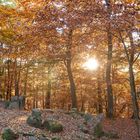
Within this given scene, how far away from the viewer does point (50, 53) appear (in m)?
15.2

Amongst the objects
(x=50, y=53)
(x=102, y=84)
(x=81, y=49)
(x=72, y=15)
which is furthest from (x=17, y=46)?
(x=102, y=84)

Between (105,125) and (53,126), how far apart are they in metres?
4.11

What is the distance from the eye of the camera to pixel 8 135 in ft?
35.7

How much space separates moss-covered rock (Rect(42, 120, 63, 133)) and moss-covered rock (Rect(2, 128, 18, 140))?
1.87 m

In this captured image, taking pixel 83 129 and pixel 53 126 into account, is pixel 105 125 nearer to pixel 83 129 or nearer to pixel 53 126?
pixel 83 129

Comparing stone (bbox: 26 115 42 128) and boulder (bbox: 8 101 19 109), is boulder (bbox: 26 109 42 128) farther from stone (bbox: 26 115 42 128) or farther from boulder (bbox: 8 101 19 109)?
boulder (bbox: 8 101 19 109)

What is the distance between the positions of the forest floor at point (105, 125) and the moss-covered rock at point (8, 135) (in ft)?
2.25

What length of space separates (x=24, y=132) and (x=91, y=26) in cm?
521

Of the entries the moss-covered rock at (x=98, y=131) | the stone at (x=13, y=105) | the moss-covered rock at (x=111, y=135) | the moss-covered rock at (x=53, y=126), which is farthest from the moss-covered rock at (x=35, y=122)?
the stone at (x=13, y=105)

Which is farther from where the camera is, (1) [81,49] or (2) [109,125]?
(2) [109,125]

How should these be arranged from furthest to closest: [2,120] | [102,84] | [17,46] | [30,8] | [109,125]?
[102,84]
[30,8]
[109,125]
[17,46]
[2,120]

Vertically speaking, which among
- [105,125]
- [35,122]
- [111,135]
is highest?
[35,122]

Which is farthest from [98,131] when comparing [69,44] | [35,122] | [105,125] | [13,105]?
[13,105]

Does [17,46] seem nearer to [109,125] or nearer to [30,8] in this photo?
[30,8]
